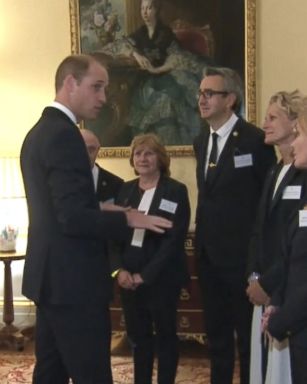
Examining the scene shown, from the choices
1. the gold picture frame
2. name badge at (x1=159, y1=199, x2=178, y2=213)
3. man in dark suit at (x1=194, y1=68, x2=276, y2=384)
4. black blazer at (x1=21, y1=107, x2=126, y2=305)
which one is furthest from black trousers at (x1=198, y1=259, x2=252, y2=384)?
the gold picture frame

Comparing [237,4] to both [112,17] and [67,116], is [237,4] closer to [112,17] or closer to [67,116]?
[112,17]

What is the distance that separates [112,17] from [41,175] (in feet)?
8.79

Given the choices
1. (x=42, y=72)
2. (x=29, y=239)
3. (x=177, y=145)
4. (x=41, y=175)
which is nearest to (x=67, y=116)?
(x=41, y=175)

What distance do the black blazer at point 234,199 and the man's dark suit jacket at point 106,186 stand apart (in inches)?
28.6

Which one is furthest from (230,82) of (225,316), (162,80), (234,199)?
(162,80)

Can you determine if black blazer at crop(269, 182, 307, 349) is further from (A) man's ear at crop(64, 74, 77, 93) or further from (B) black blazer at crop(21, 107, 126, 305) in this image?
(A) man's ear at crop(64, 74, 77, 93)

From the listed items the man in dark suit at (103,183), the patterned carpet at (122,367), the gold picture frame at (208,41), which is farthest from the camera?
the gold picture frame at (208,41)

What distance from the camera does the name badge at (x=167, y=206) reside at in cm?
311

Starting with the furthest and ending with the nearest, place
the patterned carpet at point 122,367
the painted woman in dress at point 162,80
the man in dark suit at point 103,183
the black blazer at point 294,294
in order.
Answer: the painted woman in dress at point 162,80 < the patterned carpet at point 122,367 < the man in dark suit at point 103,183 < the black blazer at point 294,294

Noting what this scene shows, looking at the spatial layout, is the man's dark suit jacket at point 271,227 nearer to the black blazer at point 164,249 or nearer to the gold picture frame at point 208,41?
the black blazer at point 164,249

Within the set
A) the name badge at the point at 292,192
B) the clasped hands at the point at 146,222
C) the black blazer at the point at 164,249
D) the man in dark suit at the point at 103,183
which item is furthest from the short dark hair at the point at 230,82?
the clasped hands at the point at 146,222

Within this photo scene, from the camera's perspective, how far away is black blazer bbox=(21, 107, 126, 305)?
81.4 inches

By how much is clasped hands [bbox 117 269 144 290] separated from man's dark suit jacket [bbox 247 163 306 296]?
1.79 ft

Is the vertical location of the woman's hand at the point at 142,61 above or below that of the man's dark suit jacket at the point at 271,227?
above
